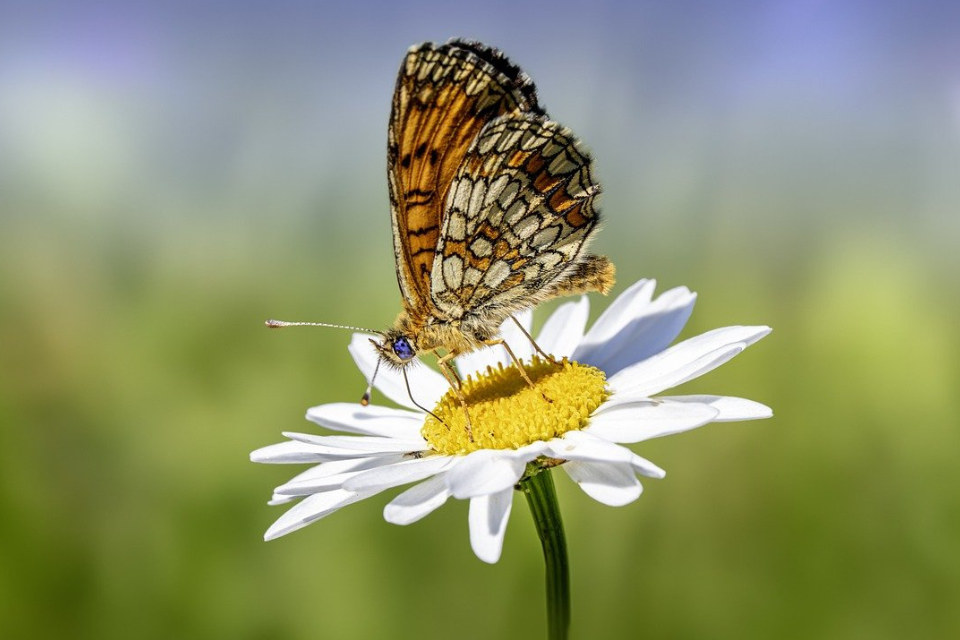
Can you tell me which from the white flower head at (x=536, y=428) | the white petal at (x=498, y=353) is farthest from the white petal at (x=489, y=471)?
the white petal at (x=498, y=353)

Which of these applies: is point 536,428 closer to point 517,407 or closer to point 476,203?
point 517,407

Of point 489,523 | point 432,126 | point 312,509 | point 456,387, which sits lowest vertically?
point 312,509

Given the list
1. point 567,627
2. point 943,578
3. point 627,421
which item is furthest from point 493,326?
point 943,578

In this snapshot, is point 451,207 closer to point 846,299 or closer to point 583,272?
point 583,272

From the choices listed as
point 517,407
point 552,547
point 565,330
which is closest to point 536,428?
point 517,407

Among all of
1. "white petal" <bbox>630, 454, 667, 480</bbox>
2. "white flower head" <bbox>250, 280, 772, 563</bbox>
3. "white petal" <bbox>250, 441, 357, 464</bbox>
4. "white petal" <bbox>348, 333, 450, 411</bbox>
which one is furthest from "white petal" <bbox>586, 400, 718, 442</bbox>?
"white petal" <bbox>348, 333, 450, 411</bbox>

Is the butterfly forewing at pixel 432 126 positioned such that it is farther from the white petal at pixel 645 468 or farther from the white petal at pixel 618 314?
the white petal at pixel 645 468
